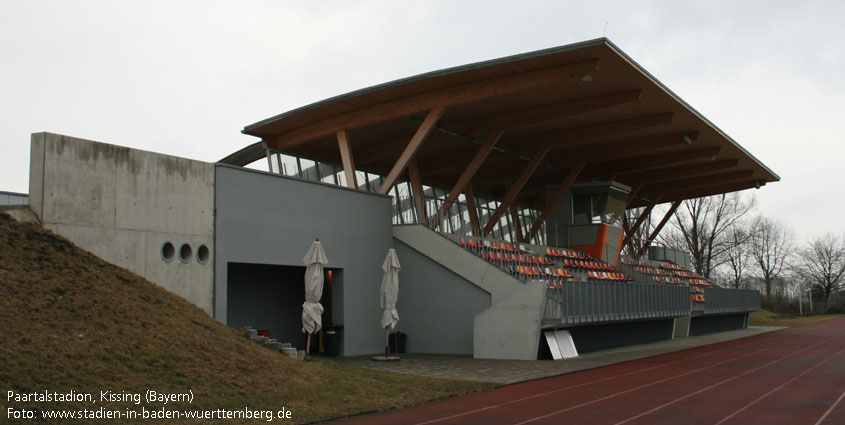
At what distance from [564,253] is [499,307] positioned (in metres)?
12.0

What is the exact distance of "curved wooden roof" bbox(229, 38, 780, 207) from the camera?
23031mm

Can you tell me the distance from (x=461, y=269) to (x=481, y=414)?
11694 mm

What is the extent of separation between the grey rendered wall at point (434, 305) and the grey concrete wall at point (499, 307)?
270mm

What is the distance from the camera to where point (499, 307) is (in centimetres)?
2117

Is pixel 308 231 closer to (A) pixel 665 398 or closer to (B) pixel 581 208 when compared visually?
(A) pixel 665 398

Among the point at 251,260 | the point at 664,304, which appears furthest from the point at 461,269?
the point at 664,304

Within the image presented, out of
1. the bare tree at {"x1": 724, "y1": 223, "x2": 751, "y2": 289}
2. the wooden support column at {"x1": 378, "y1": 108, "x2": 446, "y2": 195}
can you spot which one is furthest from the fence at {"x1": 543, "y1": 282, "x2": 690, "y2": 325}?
the bare tree at {"x1": 724, "y1": 223, "x2": 751, "y2": 289}

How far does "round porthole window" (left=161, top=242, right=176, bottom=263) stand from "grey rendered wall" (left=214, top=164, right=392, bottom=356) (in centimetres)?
143

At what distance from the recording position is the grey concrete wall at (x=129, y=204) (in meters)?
14.4

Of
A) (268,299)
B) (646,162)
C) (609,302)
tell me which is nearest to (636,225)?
(646,162)

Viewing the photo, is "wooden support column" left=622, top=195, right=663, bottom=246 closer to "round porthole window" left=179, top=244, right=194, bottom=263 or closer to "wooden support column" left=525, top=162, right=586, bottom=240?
"wooden support column" left=525, top=162, right=586, bottom=240

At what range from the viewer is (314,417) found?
10.7 meters

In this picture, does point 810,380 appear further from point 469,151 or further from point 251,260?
point 469,151

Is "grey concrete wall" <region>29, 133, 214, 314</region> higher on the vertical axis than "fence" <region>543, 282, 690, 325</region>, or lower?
Answer: higher
